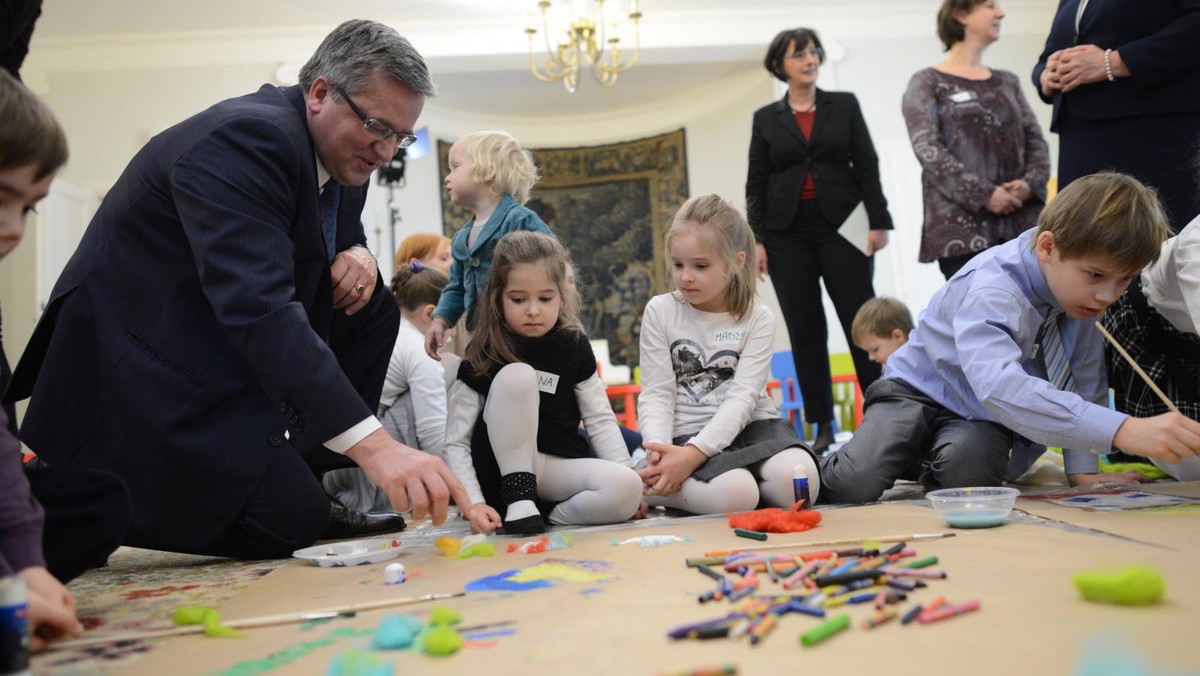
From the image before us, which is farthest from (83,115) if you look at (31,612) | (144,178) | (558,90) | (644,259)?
(31,612)

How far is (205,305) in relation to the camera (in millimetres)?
1749

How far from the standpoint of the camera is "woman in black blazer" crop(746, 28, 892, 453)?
353cm

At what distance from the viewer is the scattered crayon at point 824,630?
97 centimetres

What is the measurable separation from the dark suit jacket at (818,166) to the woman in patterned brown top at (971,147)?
406mm

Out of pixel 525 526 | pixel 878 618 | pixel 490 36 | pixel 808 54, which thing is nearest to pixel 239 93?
pixel 490 36

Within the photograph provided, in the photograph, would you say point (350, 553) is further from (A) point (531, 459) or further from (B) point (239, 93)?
(B) point (239, 93)

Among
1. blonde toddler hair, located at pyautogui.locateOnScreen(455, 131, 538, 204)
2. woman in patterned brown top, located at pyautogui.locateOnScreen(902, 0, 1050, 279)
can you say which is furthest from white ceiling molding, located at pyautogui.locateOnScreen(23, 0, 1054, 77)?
blonde toddler hair, located at pyautogui.locateOnScreen(455, 131, 538, 204)

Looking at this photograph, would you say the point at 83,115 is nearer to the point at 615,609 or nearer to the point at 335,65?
the point at 335,65

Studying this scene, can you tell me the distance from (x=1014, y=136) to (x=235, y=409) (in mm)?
2661

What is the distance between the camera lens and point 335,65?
1796 millimetres

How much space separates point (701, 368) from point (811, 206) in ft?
4.74

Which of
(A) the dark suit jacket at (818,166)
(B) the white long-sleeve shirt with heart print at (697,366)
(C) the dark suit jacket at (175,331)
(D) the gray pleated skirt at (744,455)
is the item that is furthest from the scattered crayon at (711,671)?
(A) the dark suit jacket at (818,166)

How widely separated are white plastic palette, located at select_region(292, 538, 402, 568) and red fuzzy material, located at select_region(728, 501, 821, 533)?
2.13 feet

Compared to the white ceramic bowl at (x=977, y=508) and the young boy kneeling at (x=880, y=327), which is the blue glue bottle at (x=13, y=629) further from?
the young boy kneeling at (x=880, y=327)
